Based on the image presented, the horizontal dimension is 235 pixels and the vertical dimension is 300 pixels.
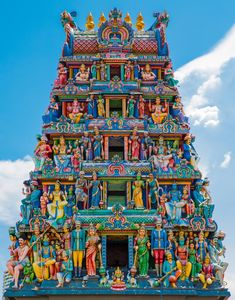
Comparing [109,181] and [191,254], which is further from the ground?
[109,181]

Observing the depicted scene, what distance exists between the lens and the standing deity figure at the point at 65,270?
1011 inches

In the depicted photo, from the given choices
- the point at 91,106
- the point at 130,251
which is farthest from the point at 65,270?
the point at 91,106

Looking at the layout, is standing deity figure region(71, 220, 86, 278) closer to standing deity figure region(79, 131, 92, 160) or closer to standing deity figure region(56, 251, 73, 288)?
standing deity figure region(56, 251, 73, 288)

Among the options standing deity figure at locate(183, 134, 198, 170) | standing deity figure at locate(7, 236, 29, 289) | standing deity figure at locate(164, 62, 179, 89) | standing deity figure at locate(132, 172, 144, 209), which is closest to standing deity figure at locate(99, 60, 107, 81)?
standing deity figure at locate(164, 62, 179, 89)

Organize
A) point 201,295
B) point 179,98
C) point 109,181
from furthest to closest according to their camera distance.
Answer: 1. point 179,98
2. point 109,181
3. point 201,295

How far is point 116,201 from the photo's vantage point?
28.6 m

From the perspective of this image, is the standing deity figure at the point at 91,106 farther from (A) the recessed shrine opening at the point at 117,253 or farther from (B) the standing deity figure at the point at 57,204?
(A) the recessed shrine opening at the point at 117,253

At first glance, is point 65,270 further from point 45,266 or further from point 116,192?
point 116,192

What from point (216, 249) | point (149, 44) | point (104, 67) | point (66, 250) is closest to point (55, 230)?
point (66, 250)

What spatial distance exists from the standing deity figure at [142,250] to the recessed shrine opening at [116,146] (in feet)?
14.5

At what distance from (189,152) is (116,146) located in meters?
3.39

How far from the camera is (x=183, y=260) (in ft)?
86.6

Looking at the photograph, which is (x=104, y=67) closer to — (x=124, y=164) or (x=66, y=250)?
(x=124, y=164)

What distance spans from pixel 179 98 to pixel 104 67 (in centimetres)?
393
